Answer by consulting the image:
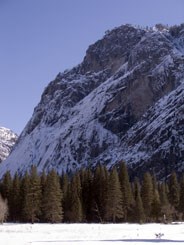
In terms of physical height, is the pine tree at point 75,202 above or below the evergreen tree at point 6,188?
below

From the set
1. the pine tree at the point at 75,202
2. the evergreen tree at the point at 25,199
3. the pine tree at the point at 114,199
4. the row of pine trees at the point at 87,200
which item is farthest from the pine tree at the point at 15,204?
the pine tree at the point at 114,199

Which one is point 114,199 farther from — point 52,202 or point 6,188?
point 6,188

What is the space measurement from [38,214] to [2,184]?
1667 cm

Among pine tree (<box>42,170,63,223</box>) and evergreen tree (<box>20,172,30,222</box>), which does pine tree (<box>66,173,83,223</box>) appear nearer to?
pine tree (<box>42,170,63,223</box>)

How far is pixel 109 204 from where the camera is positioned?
8606 cm

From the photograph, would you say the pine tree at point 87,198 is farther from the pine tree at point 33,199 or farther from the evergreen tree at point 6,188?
the evergreen tree at point 6,188

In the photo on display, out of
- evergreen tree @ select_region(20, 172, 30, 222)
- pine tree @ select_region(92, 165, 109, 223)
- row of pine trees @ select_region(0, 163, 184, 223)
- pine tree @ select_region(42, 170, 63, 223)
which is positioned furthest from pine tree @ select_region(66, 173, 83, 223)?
evergreen tree @ select_region(20, 172, 30, 222)

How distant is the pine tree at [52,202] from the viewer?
8456 cm

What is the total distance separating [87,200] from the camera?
94312 mm

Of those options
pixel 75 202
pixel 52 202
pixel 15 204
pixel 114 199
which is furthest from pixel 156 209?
pixel 15 204

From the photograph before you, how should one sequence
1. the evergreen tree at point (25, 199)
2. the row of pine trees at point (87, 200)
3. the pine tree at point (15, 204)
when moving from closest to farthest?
the row of pine trees at point (87, 200) < the evergreen tree at point (25, 199) < the pine tree at point (15, 204)
